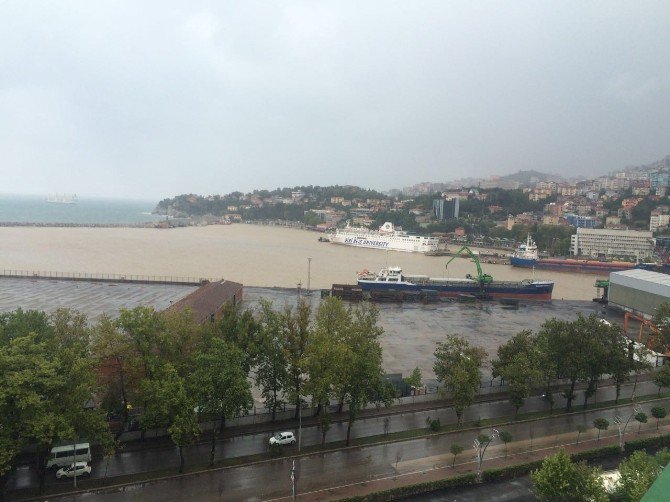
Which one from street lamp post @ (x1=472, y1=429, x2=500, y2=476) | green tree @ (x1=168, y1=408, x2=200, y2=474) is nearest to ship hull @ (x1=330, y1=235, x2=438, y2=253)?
street lamp post @ (x1=472, y1=429, x2=500, y2=476)

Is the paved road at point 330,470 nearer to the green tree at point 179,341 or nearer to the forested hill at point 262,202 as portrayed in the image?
the green tree at point 179,341

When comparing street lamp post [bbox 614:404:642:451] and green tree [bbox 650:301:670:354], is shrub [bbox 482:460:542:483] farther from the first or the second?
green tree [bbox 650:301:670:354]

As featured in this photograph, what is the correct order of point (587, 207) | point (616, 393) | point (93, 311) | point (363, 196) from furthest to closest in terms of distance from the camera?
point (363, 196) → point (587, 207) → point (93, 311) → point (616, 393)

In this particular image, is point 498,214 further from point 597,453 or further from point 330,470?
point 330,470

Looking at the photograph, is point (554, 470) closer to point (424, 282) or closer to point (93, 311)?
point (93, 311)

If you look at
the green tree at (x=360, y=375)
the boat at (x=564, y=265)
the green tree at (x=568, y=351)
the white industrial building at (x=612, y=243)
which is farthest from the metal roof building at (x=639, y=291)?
the white industrial building at (x=612, y=243)

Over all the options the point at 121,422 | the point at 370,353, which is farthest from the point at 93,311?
the point at 370,353
